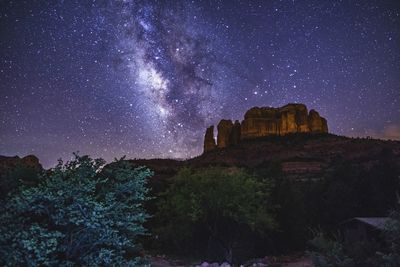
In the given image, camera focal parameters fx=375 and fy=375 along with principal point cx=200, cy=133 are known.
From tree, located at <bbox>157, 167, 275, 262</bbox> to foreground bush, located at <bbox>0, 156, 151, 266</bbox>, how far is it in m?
14.5

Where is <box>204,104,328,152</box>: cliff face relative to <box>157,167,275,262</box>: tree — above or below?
above

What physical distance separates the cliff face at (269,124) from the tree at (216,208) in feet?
263

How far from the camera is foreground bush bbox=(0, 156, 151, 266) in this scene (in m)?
8.07

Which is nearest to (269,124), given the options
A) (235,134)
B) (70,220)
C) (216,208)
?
(235,134)

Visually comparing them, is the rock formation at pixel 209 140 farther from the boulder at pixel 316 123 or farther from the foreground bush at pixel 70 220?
the foreground bush at pixel 70 220

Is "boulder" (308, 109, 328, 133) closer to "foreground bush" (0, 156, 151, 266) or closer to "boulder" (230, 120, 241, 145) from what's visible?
"boulder" (230, 120, 241, 145)

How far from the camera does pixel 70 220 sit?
8.06 meters

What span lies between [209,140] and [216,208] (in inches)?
3671

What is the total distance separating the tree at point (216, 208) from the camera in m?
24.6

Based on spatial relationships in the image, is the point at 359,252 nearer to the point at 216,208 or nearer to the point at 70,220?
the point at 216,208

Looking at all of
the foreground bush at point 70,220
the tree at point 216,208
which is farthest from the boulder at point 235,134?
the foreground bush at point 70,220

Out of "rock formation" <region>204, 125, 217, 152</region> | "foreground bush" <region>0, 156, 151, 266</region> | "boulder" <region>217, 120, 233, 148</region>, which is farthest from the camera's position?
"rock formation" <region>204, 125, 217, 152</region>

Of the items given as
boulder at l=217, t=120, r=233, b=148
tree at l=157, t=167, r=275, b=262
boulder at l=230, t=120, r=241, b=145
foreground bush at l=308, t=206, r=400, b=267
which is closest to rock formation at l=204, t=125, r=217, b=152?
boulder at l=217, t=120, r=233, b=148

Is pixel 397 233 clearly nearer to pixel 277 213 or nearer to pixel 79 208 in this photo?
pixel 79 208
